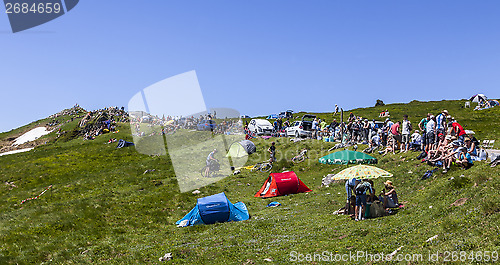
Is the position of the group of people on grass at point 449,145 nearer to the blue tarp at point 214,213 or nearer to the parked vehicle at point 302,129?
the blue tarp at point 214,213

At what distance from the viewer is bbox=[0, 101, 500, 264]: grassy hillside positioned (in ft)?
40.2

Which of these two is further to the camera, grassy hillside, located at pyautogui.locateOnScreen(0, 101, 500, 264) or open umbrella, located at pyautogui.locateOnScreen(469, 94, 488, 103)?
open umbrella, located at pyautogui.locateOnScreen(469, 94, 488, 103)

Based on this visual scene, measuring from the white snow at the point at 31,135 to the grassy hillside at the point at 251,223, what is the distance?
73.5 m

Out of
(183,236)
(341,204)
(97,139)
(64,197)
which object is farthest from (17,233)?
(97,139)

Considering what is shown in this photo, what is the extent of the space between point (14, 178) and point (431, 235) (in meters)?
51.0

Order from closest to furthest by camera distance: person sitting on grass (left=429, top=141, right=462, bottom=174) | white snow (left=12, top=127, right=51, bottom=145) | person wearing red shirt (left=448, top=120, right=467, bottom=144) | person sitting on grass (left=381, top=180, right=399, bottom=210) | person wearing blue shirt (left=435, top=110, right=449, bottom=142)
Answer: person sitting on grass (left=381, top=180, right=399, bottom=210) → person sitting on grass (left=429, top=141, right=462, bottom=174) → person wearing red shirt (left=448, top=120, right=467, bottom=144) → person wearing blue shirt (left=435, top=110, right=449, bottom=142) → white snow (left=12, top=127, right=51, bottom=145)

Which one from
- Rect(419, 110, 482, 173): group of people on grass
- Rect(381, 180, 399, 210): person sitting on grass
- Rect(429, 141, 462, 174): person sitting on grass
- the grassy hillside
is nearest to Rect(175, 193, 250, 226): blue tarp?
the grassy hillside

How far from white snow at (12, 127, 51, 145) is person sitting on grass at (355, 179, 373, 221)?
10548 cm

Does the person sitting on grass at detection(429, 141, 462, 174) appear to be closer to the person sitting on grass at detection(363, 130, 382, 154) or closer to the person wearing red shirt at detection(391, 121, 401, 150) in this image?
the person wearing red shirt at detection(391, 121, 401, 150)

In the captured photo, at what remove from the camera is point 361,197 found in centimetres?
1670

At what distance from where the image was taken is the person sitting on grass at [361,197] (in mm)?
16594

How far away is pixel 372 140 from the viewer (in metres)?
33.9

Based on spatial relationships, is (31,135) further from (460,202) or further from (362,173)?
(460,202)

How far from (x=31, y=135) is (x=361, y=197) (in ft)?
367
